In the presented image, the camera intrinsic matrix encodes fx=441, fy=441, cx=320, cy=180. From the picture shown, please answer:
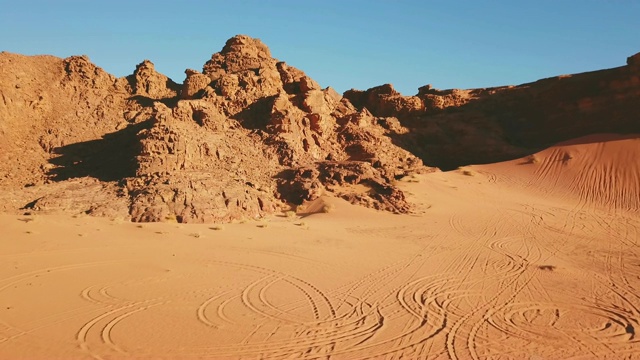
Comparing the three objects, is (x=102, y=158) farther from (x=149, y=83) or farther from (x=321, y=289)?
(x=321, y=289)

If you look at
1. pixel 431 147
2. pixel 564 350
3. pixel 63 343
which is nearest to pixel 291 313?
pixel 63 343

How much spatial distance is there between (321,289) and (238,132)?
1263cm

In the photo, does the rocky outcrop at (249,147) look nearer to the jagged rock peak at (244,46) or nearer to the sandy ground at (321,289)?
the jagged rock peak at (244,46)

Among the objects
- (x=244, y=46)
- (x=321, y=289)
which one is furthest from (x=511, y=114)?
(x=321, y=289)

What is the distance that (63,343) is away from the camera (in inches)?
226

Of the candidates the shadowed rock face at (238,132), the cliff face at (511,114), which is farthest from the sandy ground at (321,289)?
the cliff face at (511,114)

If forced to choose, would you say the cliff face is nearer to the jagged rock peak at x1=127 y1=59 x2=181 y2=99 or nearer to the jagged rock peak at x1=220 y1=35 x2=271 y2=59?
the jagged rock peak at x1=220 y1=35 x2=271 y2=59

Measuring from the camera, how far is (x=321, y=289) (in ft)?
28.7

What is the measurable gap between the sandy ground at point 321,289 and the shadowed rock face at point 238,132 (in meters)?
1.99

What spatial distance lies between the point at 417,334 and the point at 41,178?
622 inches

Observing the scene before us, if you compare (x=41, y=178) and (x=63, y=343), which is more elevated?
(x=41, y=178)

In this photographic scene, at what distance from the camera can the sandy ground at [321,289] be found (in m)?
6.18

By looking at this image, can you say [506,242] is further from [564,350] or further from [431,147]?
[431,147]

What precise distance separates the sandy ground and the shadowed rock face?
1.99 meters
